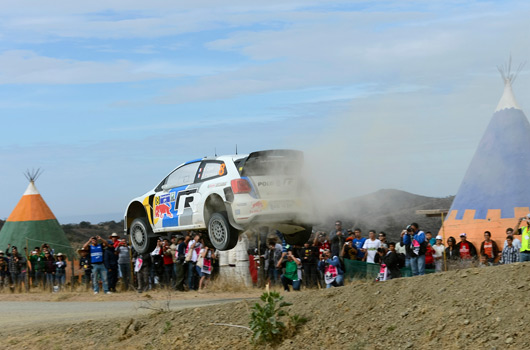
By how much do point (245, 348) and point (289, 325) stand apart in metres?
0.77

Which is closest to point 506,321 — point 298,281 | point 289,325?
point 289,325

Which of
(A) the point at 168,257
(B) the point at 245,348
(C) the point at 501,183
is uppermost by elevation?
(C) the point at 501,183

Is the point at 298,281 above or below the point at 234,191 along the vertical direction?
below

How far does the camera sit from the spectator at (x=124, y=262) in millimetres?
25469

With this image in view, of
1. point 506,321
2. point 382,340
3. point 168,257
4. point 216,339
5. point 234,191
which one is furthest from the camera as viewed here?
point 168,257

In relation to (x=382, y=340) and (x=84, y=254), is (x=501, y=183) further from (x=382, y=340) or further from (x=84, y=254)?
(x=382, y=340)

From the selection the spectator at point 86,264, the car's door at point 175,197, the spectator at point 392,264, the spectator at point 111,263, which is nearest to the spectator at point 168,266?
the spectator at point 111,263

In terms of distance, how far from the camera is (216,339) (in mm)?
12695

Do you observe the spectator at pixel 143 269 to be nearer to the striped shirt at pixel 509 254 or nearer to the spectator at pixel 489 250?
the spectator at pixel 489 250

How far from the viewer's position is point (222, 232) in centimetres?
1535

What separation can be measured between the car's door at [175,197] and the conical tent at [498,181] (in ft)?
37.2

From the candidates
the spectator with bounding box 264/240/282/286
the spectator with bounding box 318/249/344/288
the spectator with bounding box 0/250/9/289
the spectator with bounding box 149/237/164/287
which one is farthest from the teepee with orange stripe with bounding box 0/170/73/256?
the spectator with bounding box 318/249/344/288

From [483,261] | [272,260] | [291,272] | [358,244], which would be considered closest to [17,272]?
[272,260]

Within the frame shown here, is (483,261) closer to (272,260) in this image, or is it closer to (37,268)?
(272,260)
